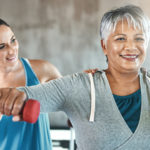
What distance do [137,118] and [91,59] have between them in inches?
78.5

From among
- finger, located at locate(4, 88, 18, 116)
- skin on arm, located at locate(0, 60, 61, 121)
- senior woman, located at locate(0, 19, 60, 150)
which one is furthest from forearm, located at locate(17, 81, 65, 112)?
skin on arm, located at locate(0, 60, 61, 121)

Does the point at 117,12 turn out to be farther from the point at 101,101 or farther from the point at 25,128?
the point at 25,128

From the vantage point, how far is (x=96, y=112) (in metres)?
0.95

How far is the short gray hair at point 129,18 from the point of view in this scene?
977 mm

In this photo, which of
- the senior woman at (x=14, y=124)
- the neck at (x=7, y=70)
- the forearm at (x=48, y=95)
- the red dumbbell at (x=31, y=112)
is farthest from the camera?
the neck at (x=7, y=70)

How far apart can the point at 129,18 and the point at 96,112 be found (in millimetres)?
387

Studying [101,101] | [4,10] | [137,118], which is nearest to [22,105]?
[101,101]

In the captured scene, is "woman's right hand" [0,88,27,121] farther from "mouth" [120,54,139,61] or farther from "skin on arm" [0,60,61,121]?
"skin on arm" [0,60,61,121]

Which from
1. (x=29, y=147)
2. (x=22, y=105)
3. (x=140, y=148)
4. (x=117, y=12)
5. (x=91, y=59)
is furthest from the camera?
(x=91, y=59)

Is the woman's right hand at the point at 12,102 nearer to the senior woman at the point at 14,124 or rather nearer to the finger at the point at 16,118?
the finger at the point at 16,118

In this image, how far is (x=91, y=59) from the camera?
291 centimetres

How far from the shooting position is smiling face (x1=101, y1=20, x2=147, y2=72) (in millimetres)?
971

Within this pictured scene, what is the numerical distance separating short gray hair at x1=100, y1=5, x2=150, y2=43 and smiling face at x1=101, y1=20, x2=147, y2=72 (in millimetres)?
16

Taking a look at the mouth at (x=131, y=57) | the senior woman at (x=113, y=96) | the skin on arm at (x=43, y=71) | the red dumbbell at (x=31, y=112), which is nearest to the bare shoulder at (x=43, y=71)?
the skin on arm at (x=43, y=71)
